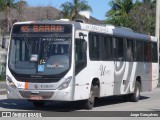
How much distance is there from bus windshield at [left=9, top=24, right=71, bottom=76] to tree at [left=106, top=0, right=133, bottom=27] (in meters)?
32.9

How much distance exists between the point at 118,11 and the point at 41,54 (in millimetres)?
34956

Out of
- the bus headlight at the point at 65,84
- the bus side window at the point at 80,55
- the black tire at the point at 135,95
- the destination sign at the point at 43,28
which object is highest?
the destination sign at the point at 43,28

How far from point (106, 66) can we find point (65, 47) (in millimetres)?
2985

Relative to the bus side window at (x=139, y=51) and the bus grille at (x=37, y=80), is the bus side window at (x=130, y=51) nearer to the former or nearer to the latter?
the bus side window at (x=139, y=51)

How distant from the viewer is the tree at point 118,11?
164 feet

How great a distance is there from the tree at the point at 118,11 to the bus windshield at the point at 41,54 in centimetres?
3290

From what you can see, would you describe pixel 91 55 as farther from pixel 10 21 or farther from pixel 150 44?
pixel 10 21

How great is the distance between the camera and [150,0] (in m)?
54.5

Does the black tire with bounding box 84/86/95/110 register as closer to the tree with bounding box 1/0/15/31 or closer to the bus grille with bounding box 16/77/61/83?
the bus grille with bounding box 16/77/61/83

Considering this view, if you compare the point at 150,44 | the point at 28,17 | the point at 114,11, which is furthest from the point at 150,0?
the point at 150,44

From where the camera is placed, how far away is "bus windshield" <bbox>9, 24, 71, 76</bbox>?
1670 cm

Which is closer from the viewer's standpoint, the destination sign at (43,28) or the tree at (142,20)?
the destination sign at (43,28)

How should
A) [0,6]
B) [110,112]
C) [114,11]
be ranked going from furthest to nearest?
[114,11] → [0,6] → [110,112]

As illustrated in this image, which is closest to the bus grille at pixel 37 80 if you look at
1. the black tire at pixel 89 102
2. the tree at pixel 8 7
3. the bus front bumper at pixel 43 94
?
the bus front bumper at pixel 43 94
